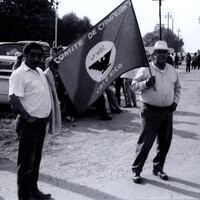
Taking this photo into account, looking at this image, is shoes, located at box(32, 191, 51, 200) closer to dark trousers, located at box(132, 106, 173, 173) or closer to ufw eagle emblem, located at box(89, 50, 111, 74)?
dark trousers, located at box(132, 106, 173, 173)

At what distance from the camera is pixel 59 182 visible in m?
5.25

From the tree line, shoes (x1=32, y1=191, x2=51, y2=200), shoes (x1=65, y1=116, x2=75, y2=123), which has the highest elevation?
the tree line

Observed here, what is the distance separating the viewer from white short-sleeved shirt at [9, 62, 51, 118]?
13.6 feet

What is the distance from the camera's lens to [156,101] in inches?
204

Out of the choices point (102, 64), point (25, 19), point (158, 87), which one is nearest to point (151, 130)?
point (158, 87)

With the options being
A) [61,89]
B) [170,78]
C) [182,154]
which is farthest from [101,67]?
[61,89]

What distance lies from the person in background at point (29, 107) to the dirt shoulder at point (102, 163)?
0.52 m

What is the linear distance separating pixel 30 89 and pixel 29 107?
0.20 meters

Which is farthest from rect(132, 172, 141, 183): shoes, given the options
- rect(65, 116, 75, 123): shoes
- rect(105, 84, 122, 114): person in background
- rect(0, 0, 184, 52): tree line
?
rect(0, 0, 184, 52): tree line

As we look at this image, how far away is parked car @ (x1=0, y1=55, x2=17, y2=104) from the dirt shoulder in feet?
2.44

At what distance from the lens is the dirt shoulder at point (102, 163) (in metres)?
4.90

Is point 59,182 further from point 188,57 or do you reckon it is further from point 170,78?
point 188,57

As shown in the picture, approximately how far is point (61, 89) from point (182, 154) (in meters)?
4.30

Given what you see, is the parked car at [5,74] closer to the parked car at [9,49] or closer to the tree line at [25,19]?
the parked car at [9,49]
